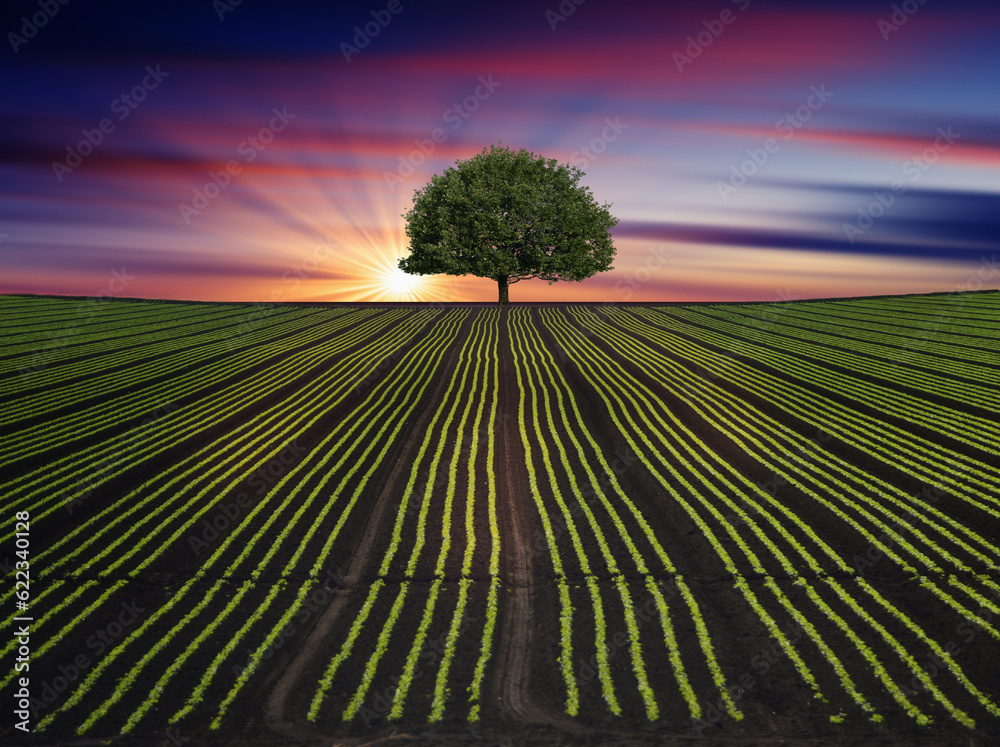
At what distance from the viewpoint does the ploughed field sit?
29.9 feet

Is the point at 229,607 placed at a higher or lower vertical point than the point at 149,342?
lower

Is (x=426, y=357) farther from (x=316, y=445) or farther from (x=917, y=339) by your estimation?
(x=917, y=339)

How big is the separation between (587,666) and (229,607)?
21.2 feet

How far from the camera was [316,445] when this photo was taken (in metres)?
20.8

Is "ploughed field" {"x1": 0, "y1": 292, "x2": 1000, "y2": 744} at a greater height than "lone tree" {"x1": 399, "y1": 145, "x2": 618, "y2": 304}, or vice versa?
"lone tree" {"x1": 399, "y1": 145, "x2": 618, "y2": 304}

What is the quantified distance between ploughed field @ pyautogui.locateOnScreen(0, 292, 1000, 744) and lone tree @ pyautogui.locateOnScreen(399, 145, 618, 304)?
30.7 meters

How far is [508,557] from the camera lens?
1338cm

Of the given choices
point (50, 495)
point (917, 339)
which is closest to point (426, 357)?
point (50, 495)

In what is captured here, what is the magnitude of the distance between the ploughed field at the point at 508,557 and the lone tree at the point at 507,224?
30654mm

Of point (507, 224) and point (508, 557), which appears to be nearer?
point (508, 557)

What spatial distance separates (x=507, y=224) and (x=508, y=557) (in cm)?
4759

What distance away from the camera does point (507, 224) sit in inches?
2275

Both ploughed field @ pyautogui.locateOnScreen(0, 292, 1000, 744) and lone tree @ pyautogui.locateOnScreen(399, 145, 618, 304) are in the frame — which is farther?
lone tree @ pyautogui.locateOnScreen(399, 145, 618, 304)

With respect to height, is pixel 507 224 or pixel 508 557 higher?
pixel 507 224
